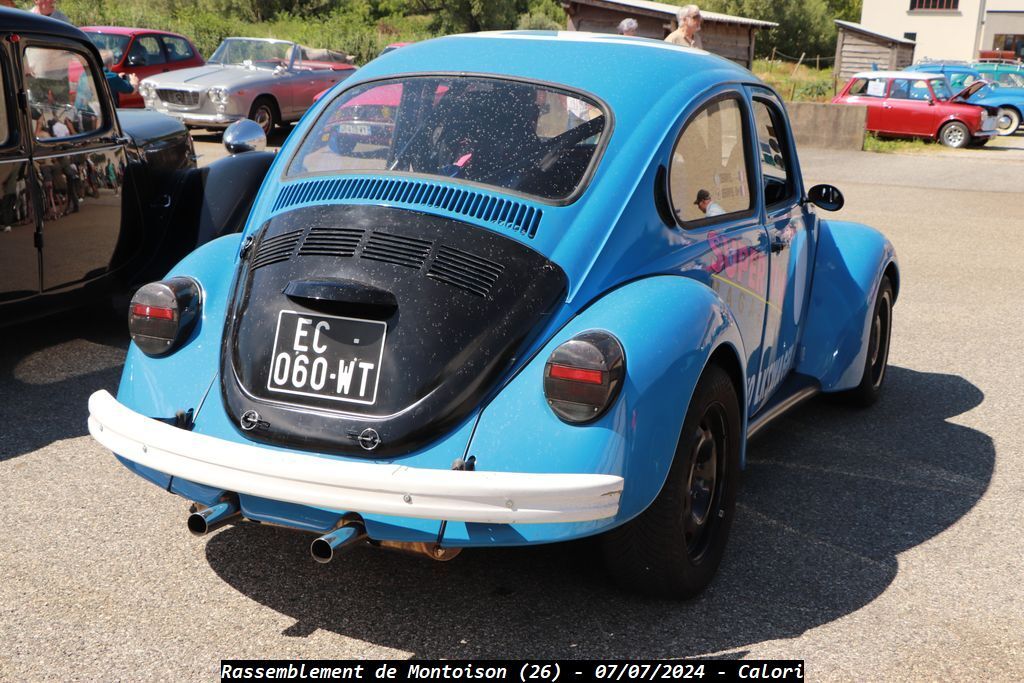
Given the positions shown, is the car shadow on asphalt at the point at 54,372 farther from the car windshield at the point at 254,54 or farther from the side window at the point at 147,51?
the side window at the point at 147,51

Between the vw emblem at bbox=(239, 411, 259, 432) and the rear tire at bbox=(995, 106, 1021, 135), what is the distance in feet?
87.3

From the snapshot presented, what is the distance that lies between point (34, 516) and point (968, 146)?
21914 mm

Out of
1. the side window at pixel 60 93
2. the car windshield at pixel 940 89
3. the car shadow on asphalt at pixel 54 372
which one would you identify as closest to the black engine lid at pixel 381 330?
the car shadow on asphalt at pixel 54 372

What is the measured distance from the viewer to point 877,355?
5727mm

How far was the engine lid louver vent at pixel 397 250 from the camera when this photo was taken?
10.9ft

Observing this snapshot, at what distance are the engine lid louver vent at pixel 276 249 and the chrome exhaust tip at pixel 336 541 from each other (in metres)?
0.94

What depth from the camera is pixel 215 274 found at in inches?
146

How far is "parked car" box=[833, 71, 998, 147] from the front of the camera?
874 inches

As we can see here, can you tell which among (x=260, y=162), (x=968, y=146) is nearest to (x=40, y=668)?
(x=260, y=162)

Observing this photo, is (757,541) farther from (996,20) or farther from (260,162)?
(996,20)

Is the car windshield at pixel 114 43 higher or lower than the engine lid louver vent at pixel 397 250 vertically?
lower

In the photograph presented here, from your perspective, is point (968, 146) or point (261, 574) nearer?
point (261, 574)

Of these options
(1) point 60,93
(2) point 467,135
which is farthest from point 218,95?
(2) point 467,135

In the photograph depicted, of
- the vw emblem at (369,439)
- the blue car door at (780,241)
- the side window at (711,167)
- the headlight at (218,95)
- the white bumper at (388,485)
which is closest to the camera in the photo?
the white bumper at (388,485)
